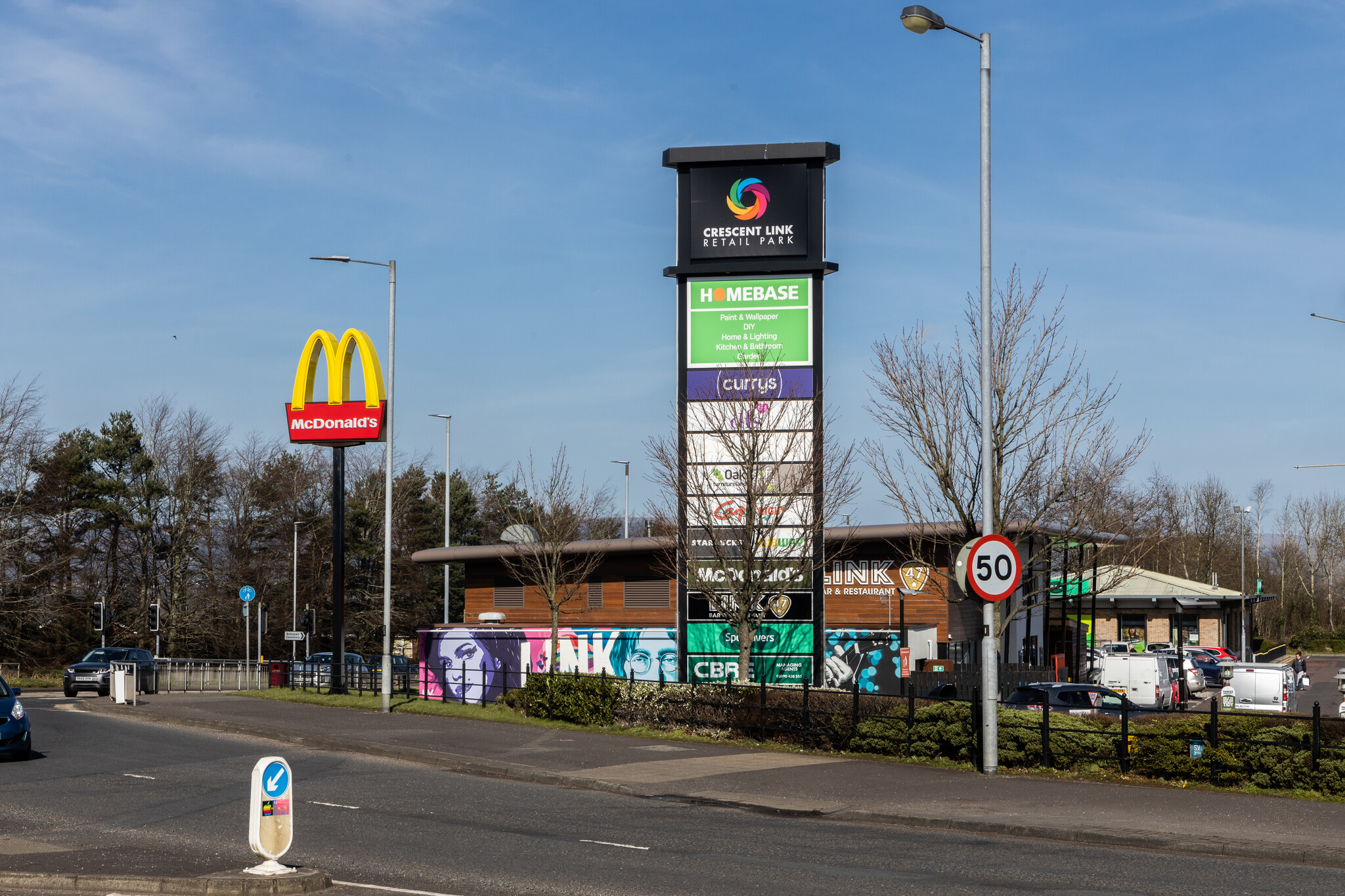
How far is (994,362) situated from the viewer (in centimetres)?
2306

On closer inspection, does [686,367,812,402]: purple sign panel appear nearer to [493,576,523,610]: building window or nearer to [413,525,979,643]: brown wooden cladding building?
[413,525,979,643]: brown wooden cladding building

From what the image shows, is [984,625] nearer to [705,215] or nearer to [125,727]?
[705,215]

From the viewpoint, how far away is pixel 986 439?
17.5 metres

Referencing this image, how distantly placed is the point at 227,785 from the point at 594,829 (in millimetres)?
6014

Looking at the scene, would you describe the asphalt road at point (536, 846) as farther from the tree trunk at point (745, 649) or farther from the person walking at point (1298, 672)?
the person walking at point (1298, 672)

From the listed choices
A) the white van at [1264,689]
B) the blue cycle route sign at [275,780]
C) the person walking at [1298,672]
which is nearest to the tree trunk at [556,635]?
the white van at [1264,689]

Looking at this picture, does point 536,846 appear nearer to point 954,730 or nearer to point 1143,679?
point 954,730

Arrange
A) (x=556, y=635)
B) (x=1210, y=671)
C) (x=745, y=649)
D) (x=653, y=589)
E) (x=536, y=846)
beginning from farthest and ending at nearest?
(x=1210, y=671), (x=653, y=589), (x=556, y=635), (x=745, y=649), (x=536, y=846)

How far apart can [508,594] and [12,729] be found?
28.8 m

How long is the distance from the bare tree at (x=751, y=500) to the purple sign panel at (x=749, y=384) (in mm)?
32

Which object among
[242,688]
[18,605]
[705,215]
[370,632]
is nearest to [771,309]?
[705,215]

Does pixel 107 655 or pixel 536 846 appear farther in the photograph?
pixel 107 655

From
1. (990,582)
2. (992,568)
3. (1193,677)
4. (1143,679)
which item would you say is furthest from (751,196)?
(1193,677)

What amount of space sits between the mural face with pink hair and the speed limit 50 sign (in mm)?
20389
